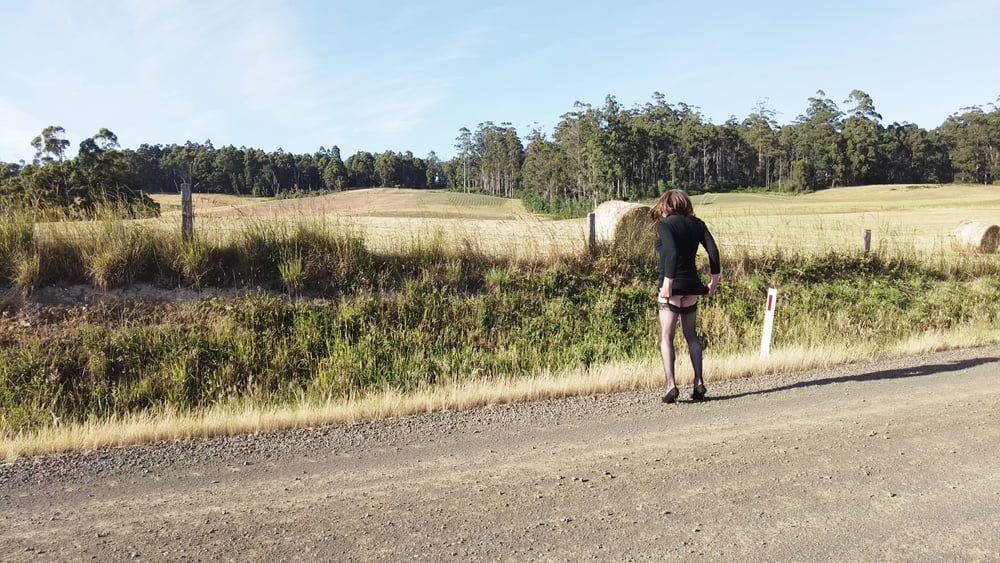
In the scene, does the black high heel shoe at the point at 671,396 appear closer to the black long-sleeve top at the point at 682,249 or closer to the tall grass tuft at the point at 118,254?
the black long-sleeve top at the point at 682,249

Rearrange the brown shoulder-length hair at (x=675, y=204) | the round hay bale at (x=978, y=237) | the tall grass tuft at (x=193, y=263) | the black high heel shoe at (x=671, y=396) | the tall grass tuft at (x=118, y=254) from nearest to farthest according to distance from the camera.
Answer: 1. the black high heel shoe at (x=671, y=396)
2. the brown shoulder-length hair at (x=675, y=204)
3. the tall grass tuft at (x=118, y=254)
4. the tall grass tuft at (x=193, y=263)
5. the round hay bale at (x=978, y=237)

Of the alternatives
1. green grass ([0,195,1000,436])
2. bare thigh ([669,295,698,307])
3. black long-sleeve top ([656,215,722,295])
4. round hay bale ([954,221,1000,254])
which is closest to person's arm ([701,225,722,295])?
black long-sleeve top ([656,215,722,295])

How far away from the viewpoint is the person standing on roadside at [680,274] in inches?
252

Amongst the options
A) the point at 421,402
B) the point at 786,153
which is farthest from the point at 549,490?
the point at 786,153

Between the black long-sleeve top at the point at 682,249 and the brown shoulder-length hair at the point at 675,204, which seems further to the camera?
the brown shoulder-length hair at the point at 675,204

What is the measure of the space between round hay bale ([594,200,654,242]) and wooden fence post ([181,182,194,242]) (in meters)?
7.71

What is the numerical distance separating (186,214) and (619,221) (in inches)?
344

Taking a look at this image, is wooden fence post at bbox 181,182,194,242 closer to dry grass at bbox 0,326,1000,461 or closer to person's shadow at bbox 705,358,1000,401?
dry grass at bbox 0,326,1000,461

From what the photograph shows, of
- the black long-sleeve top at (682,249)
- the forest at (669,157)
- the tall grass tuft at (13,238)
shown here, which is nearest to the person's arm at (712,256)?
the black long-sleeve top at (682,249)

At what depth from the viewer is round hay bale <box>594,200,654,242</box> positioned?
14969 millimetres

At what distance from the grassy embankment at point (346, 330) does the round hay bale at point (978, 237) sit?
1022cm

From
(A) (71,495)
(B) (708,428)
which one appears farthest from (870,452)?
(A) (71,495)

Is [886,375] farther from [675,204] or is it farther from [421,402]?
[421,402]

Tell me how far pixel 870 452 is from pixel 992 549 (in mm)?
1398
